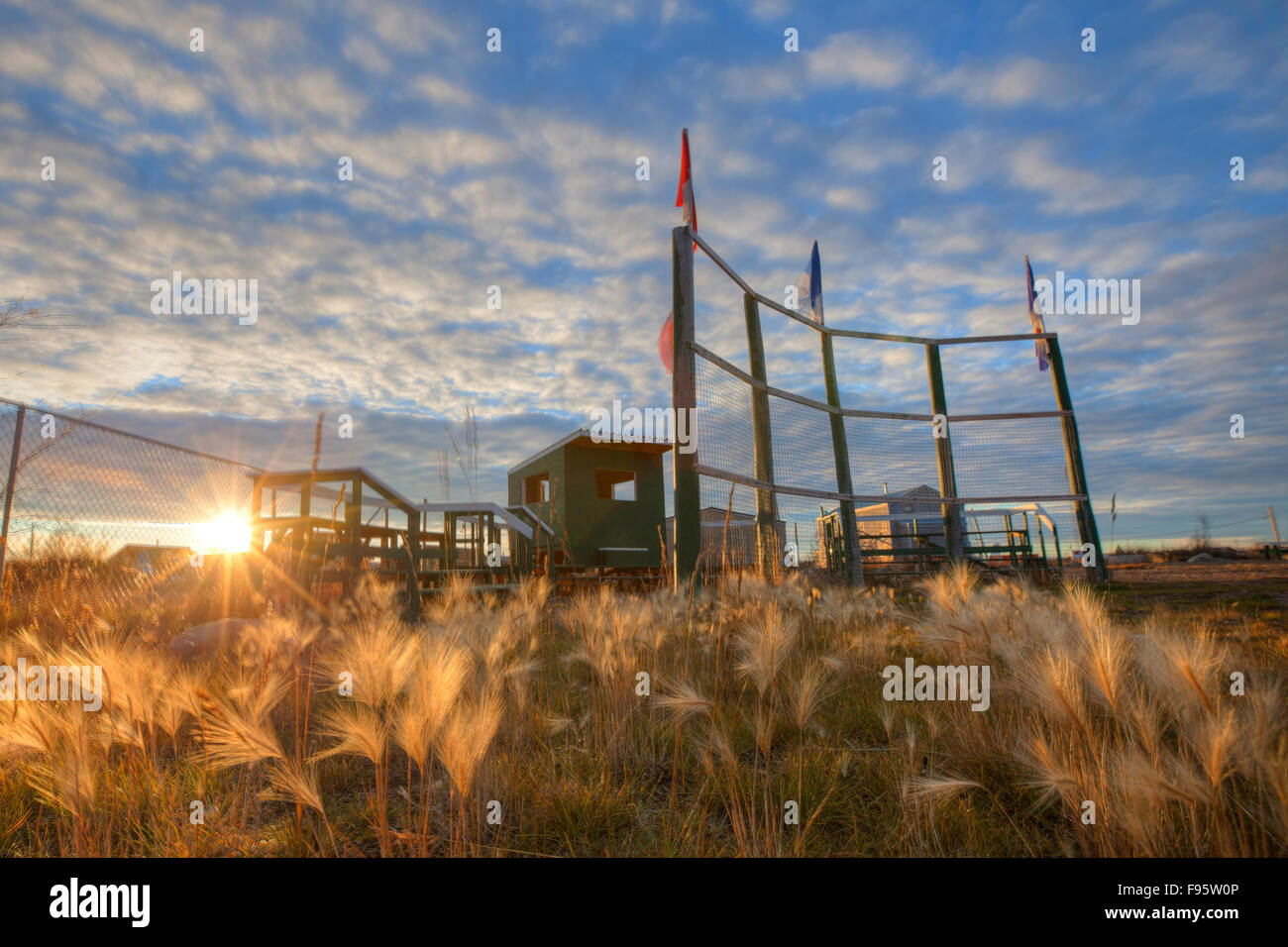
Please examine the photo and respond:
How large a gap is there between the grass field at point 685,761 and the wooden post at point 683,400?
2.51m

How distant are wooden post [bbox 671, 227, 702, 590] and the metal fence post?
123 cm

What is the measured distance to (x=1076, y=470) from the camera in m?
9.62

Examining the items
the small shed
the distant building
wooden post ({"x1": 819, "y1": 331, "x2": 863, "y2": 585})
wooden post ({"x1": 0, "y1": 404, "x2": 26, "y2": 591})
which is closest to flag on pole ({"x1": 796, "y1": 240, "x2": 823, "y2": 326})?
wooden post ({"x1": 819, "y1": 331, "x2": 863, "y2": 585})

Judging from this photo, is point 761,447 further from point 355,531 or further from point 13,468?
point 13,468

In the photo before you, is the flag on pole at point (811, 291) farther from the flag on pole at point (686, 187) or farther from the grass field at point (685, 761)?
the grass field at point (685, 761)

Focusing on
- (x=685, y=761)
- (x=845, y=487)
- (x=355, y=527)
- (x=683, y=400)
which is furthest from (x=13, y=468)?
(x=845, y=487)

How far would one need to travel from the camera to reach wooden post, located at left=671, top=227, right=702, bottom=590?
555 cm

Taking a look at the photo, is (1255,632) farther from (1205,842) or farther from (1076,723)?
(1205,842)

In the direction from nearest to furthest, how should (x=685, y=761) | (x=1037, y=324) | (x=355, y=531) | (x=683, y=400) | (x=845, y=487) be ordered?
(x=685, y=761), (x=683, y=400), (x=355, y=531), (x=845, y=487), (x=1037, y=324)

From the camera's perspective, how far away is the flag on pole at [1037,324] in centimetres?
1027

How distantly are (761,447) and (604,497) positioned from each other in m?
9.86

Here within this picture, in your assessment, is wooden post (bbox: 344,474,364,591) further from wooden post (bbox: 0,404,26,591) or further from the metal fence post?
the metal fence post

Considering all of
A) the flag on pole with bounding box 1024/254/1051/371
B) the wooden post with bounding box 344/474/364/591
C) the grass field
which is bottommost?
the grass field
